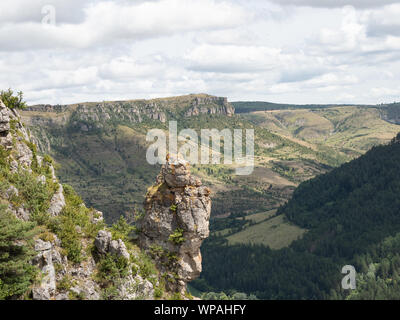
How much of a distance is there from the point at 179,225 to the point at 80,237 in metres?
15.1

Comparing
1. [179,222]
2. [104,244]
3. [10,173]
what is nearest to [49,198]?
[10,173]

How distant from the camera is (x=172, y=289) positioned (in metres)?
61.2

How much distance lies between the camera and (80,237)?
55031 mm

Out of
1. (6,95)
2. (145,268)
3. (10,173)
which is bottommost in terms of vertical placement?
(145,268)

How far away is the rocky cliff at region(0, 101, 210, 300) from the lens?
156ft

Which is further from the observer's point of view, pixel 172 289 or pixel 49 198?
pixel 172 289

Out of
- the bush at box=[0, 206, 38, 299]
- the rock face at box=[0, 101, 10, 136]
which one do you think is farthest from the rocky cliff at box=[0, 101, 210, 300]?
the bush at box=[0, 206, 38, 299]

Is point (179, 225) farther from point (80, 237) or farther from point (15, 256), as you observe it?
point (15, 256)

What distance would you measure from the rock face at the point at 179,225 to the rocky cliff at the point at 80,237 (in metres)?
0.15

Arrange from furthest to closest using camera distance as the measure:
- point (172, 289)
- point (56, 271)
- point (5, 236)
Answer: point (172, 289) < point (56, 271) < point (5, 236)

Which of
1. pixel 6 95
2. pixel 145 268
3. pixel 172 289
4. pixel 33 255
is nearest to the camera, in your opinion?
pixel 33 255

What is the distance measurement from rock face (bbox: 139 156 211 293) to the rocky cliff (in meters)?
0.15
